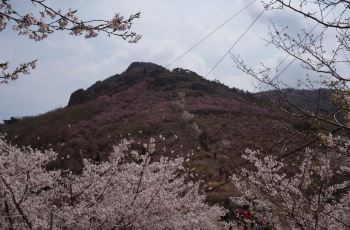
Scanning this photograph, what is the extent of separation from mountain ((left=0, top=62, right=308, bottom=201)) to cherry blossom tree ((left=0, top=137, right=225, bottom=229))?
1578 cm

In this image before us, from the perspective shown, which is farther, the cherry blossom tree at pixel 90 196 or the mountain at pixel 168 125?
the mountain at pixel 168 125

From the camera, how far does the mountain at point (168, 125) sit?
35531 millimetres

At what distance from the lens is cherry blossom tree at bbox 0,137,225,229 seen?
10.1m

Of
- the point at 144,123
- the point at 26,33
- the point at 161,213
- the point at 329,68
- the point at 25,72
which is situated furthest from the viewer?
the point at 144,123

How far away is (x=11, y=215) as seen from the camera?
10.0 metres

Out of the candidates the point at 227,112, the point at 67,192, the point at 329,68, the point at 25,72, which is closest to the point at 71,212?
the point at 67,192

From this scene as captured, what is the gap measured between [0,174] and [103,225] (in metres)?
2.36

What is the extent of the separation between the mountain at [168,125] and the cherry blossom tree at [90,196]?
15776 mm

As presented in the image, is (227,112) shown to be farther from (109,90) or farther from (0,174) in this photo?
(0,174)

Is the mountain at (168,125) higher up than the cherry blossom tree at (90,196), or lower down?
higher up

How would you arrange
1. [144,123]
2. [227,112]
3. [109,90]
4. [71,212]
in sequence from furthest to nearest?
1. [109,90]
2. [227,112]
3. [144,123]
4. [71,212]

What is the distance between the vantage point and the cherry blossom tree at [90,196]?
1009cm

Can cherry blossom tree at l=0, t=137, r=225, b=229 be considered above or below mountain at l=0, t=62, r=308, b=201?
below

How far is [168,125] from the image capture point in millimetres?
43906
